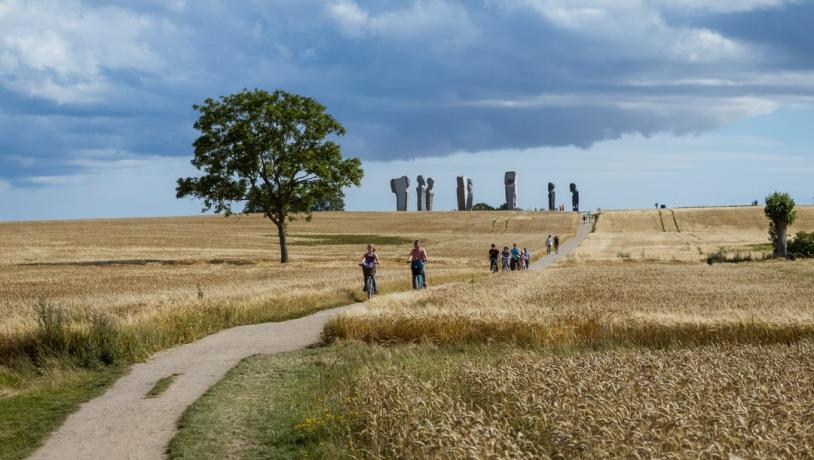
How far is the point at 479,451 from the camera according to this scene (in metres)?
→ 6.42

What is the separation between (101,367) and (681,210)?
13803cm

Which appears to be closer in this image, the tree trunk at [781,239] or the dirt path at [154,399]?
the dirt path at [154,399]

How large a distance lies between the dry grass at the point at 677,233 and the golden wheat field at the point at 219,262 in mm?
7861

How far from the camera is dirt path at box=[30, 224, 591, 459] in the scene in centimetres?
1091

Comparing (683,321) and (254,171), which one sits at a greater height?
(254,171)

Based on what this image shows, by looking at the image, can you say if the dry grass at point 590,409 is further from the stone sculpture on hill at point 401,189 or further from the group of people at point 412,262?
the stone sculpture on hill at point 401,189

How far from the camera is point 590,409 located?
809cm

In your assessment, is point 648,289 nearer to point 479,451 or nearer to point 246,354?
point 246,354

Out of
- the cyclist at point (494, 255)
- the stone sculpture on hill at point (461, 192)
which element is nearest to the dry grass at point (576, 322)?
the cyclist at point (494, 255)

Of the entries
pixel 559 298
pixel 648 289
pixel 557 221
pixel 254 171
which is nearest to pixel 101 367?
pixel 559 298

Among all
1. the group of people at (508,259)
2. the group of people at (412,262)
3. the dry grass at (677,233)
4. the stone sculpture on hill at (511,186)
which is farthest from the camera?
the stone sculpture on hill at (511,186)

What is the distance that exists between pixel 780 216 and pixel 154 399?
6211cm

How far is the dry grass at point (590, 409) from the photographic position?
686 centimetres

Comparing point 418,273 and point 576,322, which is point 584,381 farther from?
point 418,273
